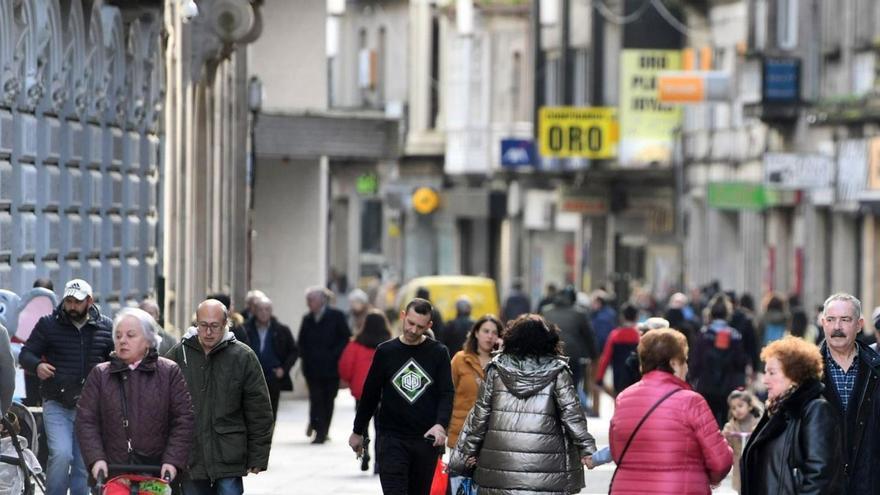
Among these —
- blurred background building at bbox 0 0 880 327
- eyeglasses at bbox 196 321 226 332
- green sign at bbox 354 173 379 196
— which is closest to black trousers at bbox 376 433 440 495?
eyeglasses at bbox 196 321 226 332

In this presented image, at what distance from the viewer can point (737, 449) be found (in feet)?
61.1

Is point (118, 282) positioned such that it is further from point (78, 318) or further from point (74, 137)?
point (78, 318)

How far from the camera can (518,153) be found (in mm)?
60844

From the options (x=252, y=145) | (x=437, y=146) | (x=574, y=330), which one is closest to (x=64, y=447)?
(x=574, y=330)

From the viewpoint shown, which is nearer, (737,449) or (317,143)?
(737,449)

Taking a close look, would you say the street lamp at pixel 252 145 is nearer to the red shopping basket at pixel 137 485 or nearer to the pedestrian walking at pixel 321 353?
the pedestrian walking at pixel 321 353

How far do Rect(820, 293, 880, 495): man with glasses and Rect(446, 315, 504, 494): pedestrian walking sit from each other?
12.0ft

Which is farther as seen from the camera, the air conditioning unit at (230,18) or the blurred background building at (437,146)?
the air conditioning unit at (230,18)

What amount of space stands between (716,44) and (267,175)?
598 inches

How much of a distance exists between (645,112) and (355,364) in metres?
32.1

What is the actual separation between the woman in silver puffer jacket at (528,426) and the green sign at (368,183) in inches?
2588

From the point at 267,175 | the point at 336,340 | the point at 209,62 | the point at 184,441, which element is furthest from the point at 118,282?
the point at 267,175

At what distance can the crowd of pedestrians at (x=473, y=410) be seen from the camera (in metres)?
10.9

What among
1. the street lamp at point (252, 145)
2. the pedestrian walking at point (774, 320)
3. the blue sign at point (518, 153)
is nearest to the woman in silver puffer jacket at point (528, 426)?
the pedestrian walking at point (774, 320)
